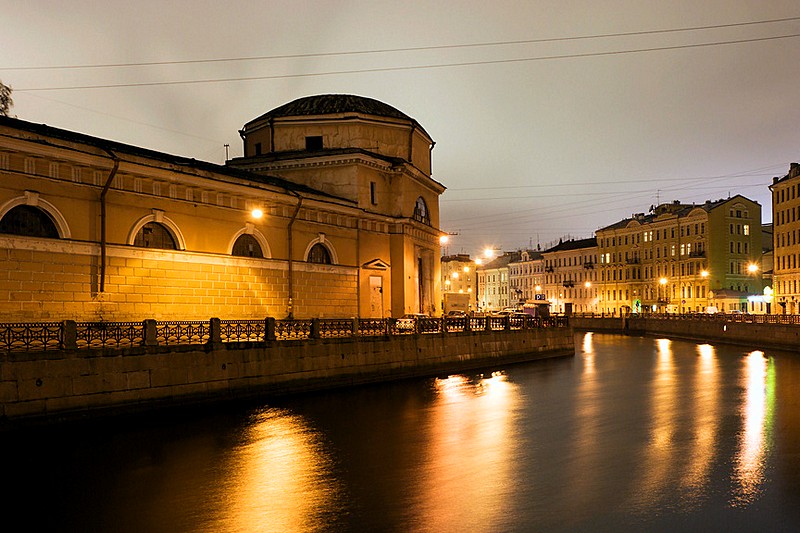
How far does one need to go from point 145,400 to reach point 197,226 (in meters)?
9.41

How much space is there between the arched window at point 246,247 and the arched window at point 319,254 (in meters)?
3.79

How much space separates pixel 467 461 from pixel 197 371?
9761mm

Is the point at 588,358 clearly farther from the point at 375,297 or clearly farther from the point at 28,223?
the point at 28,223

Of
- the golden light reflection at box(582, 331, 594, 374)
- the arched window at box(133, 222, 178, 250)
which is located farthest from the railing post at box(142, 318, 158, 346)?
the golden light reflection at box(582, 331, 594, 374)

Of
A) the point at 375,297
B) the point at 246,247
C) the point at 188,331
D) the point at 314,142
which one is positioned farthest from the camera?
the point at 314,142

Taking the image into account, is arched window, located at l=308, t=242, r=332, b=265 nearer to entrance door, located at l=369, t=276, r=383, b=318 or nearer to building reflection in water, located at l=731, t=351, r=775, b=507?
entrance door, located at l=369, t=276, r=383, b=318

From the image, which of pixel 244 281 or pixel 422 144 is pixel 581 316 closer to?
pixel 422 144

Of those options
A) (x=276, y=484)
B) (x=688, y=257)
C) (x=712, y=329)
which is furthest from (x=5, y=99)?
(x=688, y=257)

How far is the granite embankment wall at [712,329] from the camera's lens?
1930 inches

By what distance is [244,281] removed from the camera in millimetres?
29844

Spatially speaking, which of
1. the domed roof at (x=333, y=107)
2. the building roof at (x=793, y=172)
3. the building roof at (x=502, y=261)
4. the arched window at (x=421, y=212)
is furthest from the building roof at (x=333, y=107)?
the building roof at (x=502, y=261)

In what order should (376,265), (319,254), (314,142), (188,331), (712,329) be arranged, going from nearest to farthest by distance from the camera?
1. (188,331)
2. (319,254)
3. (376,265)
4. (314,142)
5. (712,329)

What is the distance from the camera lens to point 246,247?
99.7 feet

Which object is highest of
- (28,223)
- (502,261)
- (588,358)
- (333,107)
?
(333,107)
